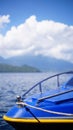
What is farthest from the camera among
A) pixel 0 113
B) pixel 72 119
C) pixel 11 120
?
pixel 0 113

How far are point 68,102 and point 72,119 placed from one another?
1.53ft

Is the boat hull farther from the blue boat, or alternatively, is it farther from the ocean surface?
the ocean surface

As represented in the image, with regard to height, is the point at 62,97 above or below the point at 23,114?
above

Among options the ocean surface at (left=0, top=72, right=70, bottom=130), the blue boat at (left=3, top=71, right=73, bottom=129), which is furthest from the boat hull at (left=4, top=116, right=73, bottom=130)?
the ocean surface at (left=0, top=72, right=70, bottom=130)

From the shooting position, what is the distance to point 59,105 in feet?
20.0

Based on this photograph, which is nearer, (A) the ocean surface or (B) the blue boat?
(B) the blue boat

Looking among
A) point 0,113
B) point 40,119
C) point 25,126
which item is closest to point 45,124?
point 40,119

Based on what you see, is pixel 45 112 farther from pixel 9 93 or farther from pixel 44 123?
pixel 9 93

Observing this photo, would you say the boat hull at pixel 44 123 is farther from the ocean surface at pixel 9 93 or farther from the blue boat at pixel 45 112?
the ocean surface at pixel 9 93

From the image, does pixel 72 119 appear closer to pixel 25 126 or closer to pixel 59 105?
pixel 59 105

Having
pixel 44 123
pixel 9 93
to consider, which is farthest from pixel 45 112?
pixel 9 93

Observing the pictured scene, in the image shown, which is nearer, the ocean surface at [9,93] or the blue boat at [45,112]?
the blue boat at [45,112]

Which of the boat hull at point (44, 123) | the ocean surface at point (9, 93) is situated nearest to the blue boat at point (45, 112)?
the boat hull at point (44, 123)

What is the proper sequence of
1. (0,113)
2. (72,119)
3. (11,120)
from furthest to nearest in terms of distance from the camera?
1. (0,113)
2. (11,120)
3. (72,119)
